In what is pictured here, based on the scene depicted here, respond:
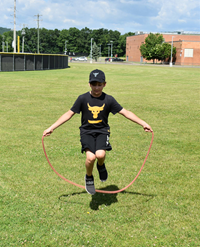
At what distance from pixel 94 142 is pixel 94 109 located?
53cm

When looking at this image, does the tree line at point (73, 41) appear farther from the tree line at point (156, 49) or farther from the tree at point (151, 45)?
the tree line at point (156, 49)

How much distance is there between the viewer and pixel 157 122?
1248cm

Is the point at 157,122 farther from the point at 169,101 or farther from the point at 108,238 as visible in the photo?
the point at 108,238

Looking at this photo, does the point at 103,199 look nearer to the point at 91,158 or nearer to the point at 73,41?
the point at 91,158

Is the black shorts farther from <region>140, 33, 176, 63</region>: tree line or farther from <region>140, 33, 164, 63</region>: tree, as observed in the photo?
<region>140, 33, 164, 63</region>: tree

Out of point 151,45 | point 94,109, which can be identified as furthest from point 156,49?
point 94,109

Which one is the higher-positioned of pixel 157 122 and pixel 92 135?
pixel 92 135

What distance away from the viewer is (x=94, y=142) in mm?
5129

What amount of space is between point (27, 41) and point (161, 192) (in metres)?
181

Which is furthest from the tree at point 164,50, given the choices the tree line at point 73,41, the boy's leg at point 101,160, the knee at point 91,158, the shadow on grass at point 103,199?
the knee at point 91,158

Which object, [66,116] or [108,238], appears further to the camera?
[66,116]

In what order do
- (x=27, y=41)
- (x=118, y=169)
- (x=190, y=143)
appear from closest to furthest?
(x=118, y=169) < (x=190, y=143) < (x=27, y=41)

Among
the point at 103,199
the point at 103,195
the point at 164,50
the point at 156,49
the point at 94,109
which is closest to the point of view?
the point at 94,109

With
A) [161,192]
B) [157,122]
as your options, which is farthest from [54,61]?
[161,192]
